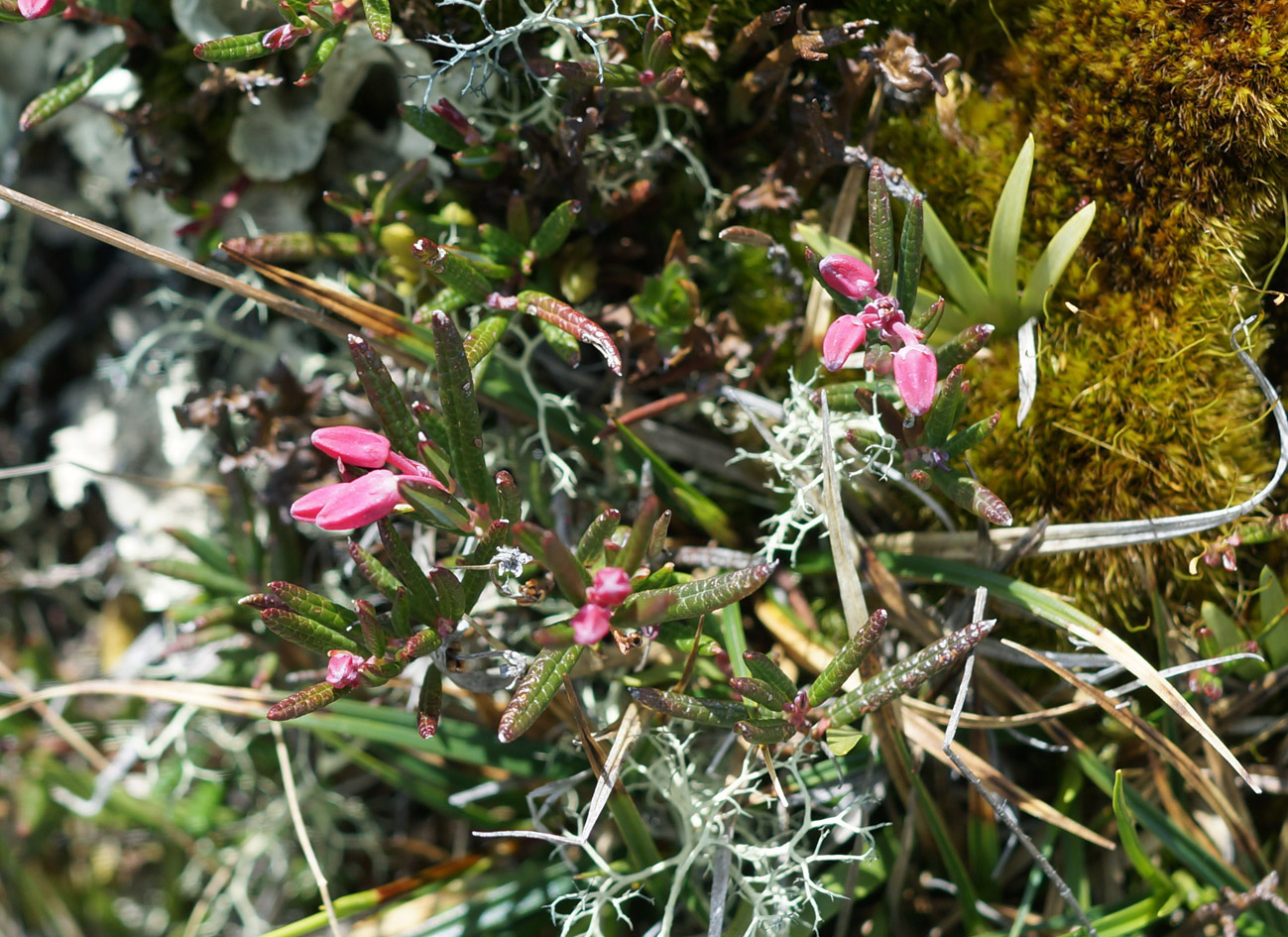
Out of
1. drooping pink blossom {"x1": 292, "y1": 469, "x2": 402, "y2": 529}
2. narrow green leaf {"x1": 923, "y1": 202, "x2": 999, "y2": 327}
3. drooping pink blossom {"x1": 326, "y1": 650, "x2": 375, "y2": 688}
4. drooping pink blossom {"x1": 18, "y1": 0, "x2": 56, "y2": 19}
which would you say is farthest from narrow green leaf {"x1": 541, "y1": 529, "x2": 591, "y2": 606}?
drooping pink blossom {"x1": 18, "y1": 0, "x2": 56, "y2": 19}

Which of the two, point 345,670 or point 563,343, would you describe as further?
point 563,343

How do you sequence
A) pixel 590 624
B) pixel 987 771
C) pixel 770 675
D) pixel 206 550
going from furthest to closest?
pixel 206 550 < pixel 987 771 < pixel 770 675 < pixel 590 624

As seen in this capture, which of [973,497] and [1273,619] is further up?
[973,497]

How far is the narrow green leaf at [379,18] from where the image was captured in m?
1.42

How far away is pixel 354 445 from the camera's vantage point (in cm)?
126

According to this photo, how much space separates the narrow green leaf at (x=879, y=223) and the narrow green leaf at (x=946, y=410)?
205 mm

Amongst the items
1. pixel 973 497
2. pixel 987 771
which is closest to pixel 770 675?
pixel 973 497

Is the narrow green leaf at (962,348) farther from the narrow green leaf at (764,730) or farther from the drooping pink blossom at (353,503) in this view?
the drooping pink blossom at (353,503)

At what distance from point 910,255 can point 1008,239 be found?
237mm

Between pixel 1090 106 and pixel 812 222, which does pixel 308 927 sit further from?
pixel 1090 106

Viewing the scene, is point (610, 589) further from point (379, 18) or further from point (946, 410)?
point (379, 18)

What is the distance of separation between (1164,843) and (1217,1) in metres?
1.46

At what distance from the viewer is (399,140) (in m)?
1.91

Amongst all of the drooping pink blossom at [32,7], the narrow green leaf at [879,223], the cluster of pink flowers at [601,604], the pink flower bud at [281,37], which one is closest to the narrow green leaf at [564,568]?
the cluster of pink flowers at [601,604]
